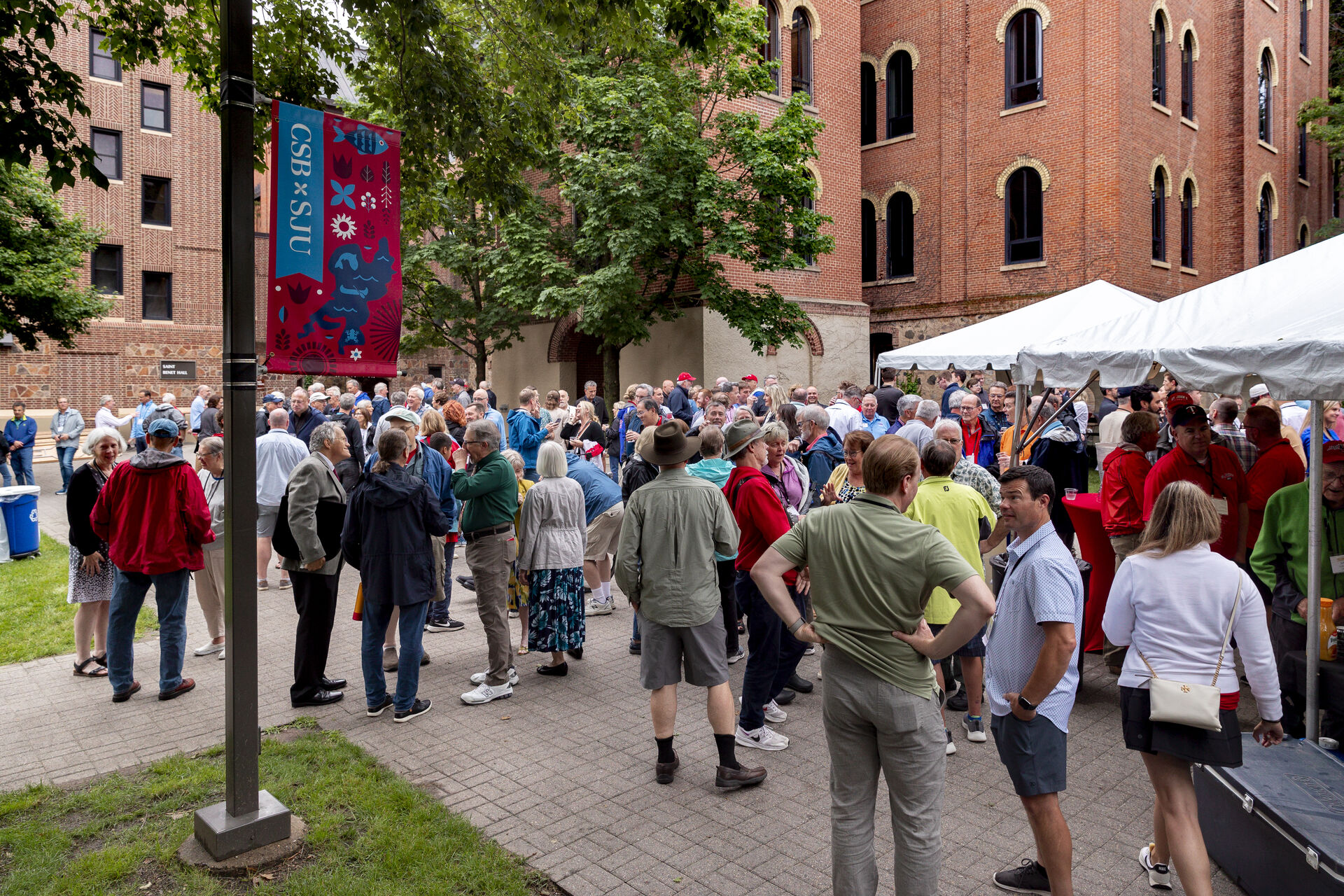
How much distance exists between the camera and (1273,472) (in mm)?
6105

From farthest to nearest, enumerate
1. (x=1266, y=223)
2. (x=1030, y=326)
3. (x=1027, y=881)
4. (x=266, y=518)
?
(x=1266, y=223) < (x=1030, y=326) < (x=266, y=518) < (x=1027, y=881)

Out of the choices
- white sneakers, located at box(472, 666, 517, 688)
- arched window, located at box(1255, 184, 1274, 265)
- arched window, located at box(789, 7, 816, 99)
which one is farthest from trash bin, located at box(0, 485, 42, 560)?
arched window, located at box(1255, 184, 1274, 265)

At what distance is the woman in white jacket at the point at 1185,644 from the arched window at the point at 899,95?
80.9 ft

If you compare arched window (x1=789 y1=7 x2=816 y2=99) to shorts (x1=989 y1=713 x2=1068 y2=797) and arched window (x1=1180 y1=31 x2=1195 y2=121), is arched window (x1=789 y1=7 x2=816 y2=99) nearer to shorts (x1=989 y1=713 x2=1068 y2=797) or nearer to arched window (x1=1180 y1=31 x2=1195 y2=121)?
arched window (x1=1180 y1=31 x2=1195 y2=121)

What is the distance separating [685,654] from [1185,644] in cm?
254

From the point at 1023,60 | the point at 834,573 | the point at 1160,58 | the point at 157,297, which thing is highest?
the point at 1160,58

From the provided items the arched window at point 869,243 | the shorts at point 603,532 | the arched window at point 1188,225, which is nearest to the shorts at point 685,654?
the shorts at point 603,532

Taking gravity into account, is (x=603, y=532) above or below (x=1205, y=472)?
below

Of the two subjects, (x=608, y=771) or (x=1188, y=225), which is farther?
(x=1188, y=225)

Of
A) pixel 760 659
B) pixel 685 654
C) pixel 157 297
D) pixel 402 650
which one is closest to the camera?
pixel 685 654

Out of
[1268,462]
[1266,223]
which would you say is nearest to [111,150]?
[1268,462]

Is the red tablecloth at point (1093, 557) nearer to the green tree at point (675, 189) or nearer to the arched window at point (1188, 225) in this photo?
the green tree at point (675, 189)

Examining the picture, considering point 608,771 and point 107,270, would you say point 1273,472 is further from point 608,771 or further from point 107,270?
point 107,270

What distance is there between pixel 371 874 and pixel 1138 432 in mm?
5948
